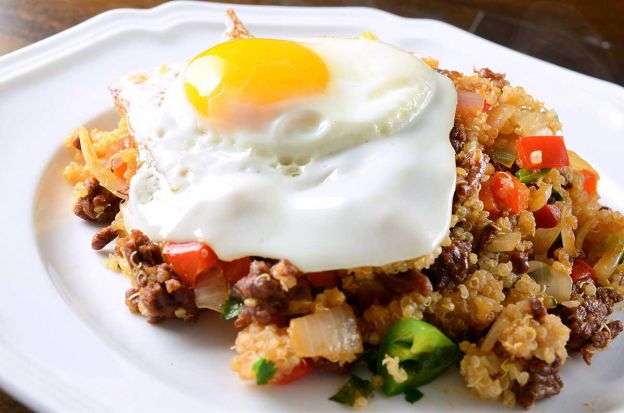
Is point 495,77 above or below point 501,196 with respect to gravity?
above

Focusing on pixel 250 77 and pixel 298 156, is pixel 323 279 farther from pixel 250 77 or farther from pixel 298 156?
pixel 250 77

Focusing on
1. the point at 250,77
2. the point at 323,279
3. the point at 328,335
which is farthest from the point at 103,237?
the point at 328,335

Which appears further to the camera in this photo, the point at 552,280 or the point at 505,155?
the point at 505,155

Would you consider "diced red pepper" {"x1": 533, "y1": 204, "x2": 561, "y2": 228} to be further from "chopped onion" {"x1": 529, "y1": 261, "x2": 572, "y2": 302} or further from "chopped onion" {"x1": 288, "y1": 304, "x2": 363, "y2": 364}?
"chopped onion" {"x1": 288, "y1": 304, "x2": 363, "y2": 364}

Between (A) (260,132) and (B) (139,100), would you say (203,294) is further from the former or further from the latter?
(B) (139,100)

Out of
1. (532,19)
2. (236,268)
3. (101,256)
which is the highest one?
(236,268)

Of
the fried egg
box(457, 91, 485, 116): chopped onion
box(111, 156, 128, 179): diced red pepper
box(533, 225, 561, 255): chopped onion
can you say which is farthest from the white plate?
box(457, 91, 485, 116): chopped onion

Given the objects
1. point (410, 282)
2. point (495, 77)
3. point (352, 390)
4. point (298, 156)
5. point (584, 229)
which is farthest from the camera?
point (495, 77)
